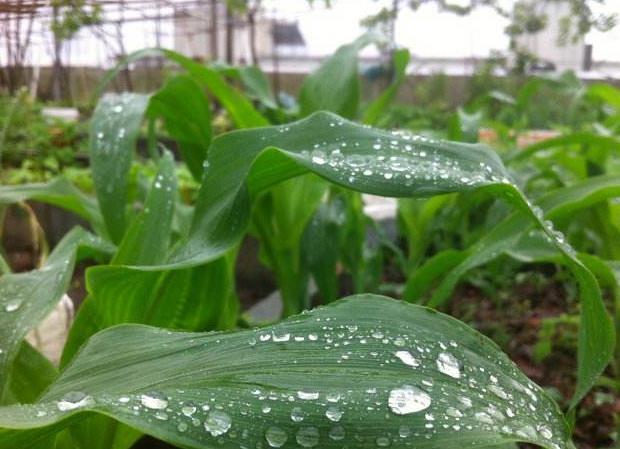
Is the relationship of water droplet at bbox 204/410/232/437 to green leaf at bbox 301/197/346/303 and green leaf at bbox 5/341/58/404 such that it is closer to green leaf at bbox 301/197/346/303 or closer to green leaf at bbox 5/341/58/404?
green leaf at bbox 5/341/58/404

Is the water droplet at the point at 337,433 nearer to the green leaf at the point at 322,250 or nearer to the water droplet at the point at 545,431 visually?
the water droplet at the point at 545,431

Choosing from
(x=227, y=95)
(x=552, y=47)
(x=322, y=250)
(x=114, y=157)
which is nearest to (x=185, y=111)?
(x=227, y=95)

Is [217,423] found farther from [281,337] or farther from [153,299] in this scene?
[153,299]

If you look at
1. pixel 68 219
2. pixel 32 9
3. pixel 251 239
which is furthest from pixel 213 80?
pixel 68 219

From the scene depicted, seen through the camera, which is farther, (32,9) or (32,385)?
(32,9)

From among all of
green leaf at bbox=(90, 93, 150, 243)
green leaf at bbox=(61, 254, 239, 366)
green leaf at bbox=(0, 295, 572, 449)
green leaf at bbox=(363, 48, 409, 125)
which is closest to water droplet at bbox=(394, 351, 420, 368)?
green leaf at bbox=(0, 295, 572, 449)

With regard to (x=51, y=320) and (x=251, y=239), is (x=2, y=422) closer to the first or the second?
(x=51, y=320)

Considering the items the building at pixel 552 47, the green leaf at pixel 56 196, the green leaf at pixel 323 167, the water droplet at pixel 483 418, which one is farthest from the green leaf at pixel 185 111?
the building at pixel 552 47
